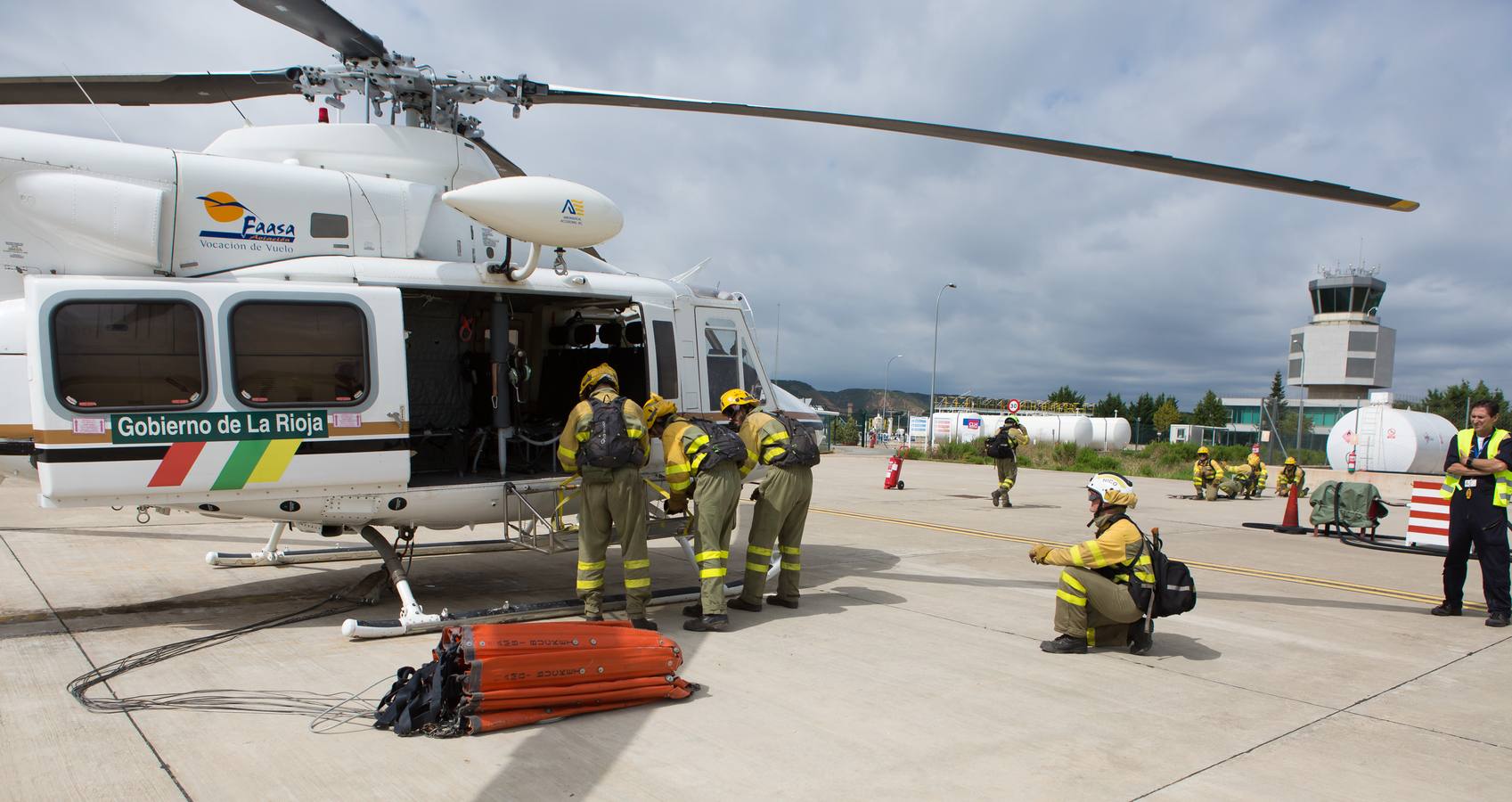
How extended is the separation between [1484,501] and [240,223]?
1008 centimetres

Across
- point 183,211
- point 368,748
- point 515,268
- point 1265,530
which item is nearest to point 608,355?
point 515,268

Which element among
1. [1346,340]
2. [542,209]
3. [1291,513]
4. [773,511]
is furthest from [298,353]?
[1346,340]

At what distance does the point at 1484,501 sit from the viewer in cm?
733

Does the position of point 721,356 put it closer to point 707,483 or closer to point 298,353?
point 707,483

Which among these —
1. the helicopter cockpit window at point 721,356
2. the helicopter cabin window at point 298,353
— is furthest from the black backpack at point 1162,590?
the helicopter cabin window at point 298,353

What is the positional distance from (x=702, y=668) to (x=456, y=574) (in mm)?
4181

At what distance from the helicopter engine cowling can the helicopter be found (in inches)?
0.7

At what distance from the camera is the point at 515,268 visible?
23.9 ft

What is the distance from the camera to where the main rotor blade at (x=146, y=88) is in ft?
21.0

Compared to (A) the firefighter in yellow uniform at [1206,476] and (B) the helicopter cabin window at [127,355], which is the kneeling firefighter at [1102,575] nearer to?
(B) the helicopter cabin window at [127,355]

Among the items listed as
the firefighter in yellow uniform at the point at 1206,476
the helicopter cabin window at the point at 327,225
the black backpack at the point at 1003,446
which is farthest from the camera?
the firefighter in yellow uniform at the point at 1206,476

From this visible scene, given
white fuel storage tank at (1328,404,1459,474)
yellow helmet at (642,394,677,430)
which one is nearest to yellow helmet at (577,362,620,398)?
yellow helmet at (642,394,677,430)

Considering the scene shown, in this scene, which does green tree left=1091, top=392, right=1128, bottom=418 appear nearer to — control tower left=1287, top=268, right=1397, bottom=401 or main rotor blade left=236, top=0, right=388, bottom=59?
control tower left=1287, top=268, right=1397, bottom=401

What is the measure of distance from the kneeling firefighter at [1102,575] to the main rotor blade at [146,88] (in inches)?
273
